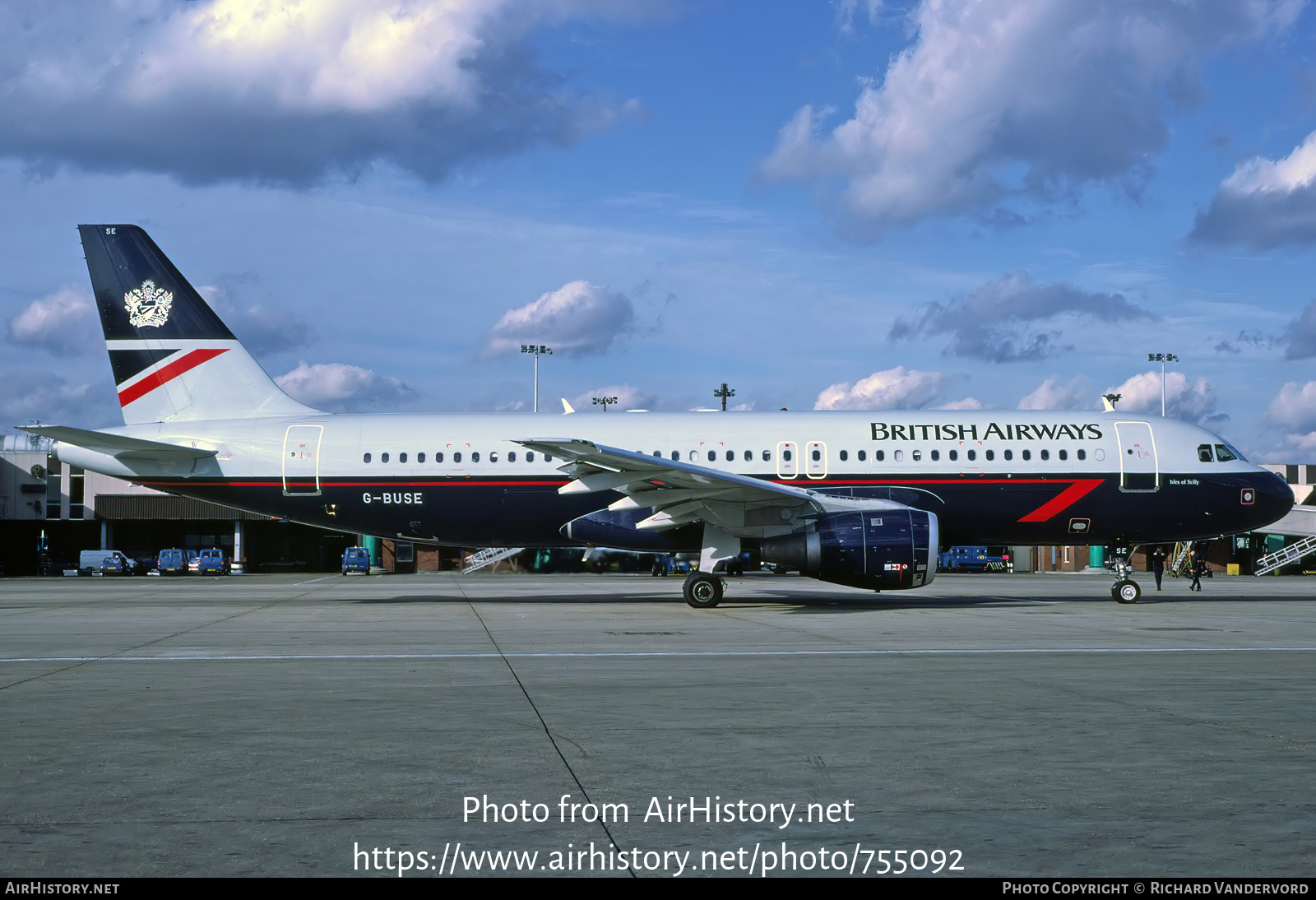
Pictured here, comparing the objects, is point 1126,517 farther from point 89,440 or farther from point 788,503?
point 89,440

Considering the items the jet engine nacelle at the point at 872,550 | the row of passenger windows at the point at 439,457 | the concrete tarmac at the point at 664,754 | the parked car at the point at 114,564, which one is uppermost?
the row of passenger windows at the point at 439,457

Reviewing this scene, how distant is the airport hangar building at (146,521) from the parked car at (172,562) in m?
5.49

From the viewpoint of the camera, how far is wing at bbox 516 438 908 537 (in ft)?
71.3

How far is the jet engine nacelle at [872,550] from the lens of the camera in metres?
21.6

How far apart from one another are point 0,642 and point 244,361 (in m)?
11.7

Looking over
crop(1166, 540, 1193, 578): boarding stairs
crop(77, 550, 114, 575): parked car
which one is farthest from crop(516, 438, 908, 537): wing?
crop(77, 550, 114, 575): parked car

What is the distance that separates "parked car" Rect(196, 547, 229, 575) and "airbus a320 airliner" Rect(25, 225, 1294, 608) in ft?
123

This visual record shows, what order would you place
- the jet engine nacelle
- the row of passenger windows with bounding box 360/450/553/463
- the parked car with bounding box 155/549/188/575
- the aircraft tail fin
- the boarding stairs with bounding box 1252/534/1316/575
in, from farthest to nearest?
1. the boarding stairs with bounding box 1252/534/1316/575
2. the parked car with bounding box 155/549/188/575
3. the aircraft tail fin
4. the row of passenger windows with bounding box 360/450/553/463
5. the jet engine nacelle

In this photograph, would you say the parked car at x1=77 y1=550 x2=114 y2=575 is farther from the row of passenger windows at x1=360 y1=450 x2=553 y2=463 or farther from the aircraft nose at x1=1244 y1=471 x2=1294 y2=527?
the aircraft nose at x1=1244 y1=471 x2=1294 y2=527

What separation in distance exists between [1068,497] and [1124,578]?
7.77 ft

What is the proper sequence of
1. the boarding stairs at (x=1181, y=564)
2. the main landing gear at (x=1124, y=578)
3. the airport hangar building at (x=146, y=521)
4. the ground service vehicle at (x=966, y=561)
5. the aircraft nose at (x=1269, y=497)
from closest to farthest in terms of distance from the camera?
1. the main landing gear at (x=1124, y=578)
2. the aircraft nose at (x=1269, y=497)
3. the boarding stairs at (x=1181, y=564)
4. the ground service vehicle at (x=966, y=561)
5. the airport hangar building at (x=146, y=521)

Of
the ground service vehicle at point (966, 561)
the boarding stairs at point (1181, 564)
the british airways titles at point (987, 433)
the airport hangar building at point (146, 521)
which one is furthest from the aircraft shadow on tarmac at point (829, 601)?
the airport hangar building at point (146, 521)

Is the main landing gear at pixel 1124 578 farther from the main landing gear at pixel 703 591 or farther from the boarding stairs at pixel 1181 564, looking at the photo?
the boarding stairs at pixel 1181 564

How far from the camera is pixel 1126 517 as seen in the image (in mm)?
25125
